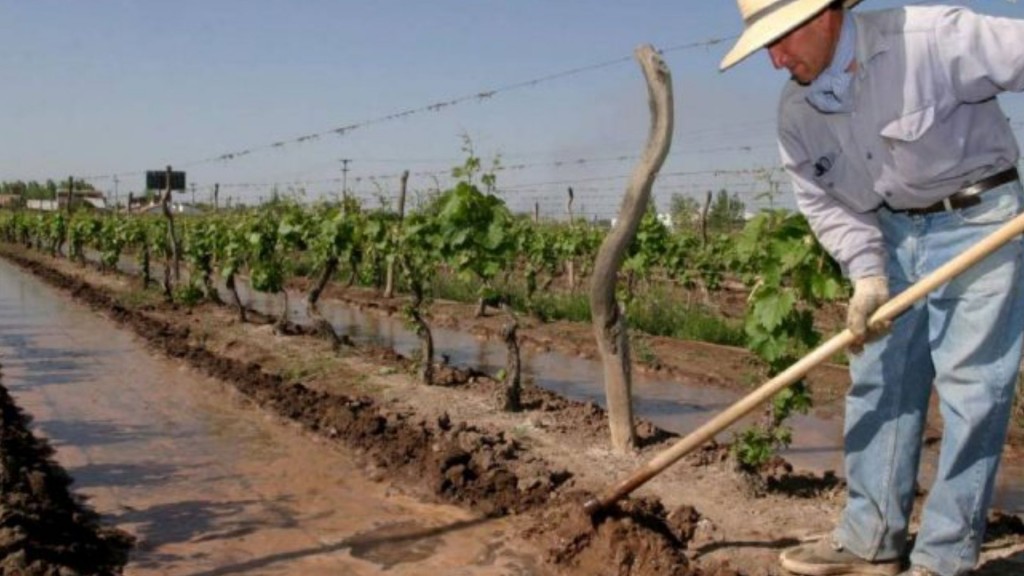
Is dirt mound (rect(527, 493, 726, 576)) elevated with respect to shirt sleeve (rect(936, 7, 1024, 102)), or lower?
lower

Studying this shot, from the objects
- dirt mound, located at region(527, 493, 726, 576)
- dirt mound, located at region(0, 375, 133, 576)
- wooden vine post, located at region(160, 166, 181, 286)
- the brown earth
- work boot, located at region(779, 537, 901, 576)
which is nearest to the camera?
work boot, located at region(779, 537, 901, 576)

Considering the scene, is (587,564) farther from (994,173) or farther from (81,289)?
(81,289)

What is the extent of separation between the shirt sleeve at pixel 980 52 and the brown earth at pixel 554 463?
2052 mm

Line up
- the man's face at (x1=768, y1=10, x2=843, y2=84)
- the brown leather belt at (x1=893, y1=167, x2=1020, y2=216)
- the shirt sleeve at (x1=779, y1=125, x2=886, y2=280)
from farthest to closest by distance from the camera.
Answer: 1. the shirt sleeve at (x1=779, y1=125, x2=886, y2=280)
2. the brown leather belt at (x1=893, y1=167, x2=1020, y2=216)
3. the man's face at (x1=768, y1=10, x2=843, y2=84)

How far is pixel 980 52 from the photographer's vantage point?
3.28 meters

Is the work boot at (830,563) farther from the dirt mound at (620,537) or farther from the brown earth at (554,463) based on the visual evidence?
the dirt mound at (620,537)

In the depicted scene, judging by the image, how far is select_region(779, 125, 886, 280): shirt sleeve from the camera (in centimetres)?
378

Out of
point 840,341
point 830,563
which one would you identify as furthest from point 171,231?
point 840,341

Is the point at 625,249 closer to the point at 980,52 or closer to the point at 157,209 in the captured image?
the point at 980,52

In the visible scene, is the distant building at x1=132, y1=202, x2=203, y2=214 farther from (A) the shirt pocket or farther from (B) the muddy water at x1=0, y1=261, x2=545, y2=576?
(A) the shirt pocket

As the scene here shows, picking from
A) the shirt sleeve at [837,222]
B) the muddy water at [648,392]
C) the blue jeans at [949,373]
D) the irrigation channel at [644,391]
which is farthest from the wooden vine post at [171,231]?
the blue jeans at [949,373]

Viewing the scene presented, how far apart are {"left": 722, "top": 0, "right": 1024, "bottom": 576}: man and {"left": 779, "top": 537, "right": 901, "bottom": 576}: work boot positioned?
1.27ft

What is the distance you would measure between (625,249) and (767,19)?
2.83 m

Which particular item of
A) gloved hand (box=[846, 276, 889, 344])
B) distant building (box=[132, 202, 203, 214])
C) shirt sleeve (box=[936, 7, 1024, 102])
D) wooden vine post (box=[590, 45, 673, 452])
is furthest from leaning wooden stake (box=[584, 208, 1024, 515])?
distant building (box=[132, 202, 203, 214])
